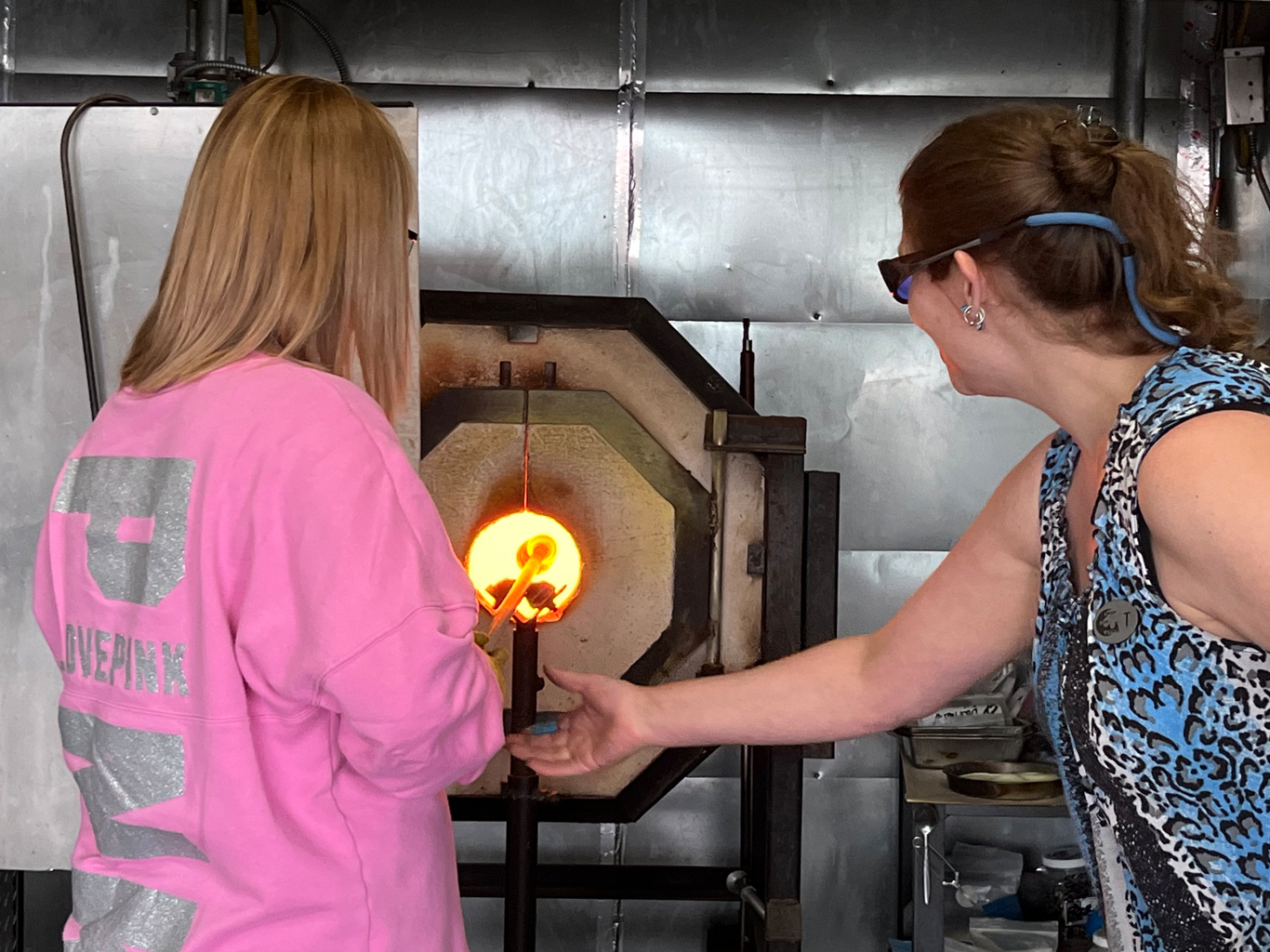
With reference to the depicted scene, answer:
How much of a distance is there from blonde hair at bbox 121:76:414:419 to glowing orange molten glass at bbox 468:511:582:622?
0.78 meters

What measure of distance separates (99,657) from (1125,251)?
94 cm

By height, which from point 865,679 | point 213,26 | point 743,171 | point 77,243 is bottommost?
point 865,679

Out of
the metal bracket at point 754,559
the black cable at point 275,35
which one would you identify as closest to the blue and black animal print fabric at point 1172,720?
the metal bracket at point 754,559

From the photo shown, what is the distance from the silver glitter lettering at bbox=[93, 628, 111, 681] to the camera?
1.08 m

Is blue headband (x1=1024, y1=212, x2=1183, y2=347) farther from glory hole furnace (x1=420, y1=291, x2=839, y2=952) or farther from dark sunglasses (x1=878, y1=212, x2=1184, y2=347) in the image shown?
glory hole furnace (x1=420, y1=291, x2=839, y2=952)

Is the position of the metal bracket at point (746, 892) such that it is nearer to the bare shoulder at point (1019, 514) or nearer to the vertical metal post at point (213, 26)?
the bare shoulder at point (1019, 514)

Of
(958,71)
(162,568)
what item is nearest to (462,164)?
(958,71)

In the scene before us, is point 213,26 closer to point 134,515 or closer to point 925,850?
point 134,515

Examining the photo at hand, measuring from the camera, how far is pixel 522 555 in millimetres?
1937

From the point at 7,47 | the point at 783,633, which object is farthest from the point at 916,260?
the point at 7,47

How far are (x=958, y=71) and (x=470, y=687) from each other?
6.90 ft

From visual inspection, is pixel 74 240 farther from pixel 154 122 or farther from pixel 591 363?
→ pixel 591 363

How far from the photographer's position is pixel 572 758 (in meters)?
1.65

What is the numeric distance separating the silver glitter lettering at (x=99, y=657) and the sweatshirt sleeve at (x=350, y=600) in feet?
0.45
